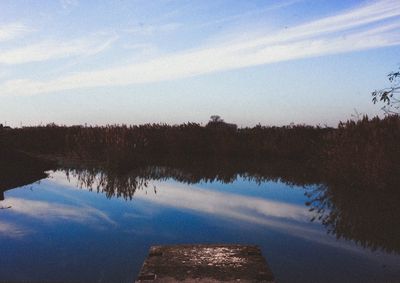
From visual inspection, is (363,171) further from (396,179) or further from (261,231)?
(261,231)

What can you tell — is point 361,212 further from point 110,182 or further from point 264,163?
point 264,163

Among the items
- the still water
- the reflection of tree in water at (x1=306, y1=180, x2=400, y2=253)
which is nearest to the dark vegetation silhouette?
the reflection of tree in water at (x1=306, y1=180, x2=400, y2=253)

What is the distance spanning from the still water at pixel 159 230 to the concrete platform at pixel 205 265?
768 mm

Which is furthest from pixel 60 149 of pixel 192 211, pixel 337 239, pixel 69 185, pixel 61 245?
pixel 337 239

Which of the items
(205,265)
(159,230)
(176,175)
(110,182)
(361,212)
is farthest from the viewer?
(176,175)

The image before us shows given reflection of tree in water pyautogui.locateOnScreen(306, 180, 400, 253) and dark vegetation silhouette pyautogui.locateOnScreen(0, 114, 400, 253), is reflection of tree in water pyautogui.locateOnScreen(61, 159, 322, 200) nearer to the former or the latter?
dark vegetation silhouette pyautogui.locateOnScreen(0, 114, 400, 253)

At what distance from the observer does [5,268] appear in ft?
17.0

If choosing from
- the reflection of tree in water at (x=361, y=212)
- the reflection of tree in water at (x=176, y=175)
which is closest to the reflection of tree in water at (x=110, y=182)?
the reflection of tree in water at (x=176, y=175)

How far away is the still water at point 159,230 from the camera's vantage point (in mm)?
5176

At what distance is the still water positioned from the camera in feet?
17.0

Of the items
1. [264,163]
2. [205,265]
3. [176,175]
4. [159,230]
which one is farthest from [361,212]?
[264,163]

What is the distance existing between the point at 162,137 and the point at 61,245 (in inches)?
601

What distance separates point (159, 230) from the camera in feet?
23.5

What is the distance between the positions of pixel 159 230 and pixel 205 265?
10.8ft
